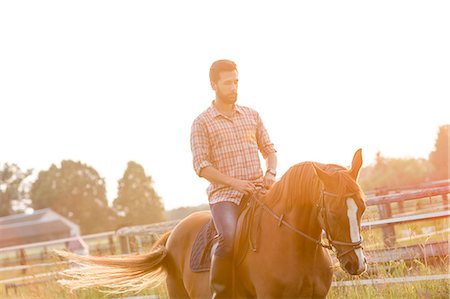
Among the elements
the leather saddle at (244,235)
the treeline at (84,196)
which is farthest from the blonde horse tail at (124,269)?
the treeline at (84,196)

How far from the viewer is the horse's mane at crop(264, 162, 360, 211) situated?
5.06 metres

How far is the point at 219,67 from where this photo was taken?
20.1 feet

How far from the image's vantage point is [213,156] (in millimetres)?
6246

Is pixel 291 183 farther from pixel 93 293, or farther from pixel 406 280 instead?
pixel 93 293

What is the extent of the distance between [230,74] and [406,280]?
360cm

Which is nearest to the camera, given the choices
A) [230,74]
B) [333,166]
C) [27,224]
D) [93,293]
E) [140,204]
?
[333,166]

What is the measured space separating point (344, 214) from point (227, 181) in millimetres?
1286

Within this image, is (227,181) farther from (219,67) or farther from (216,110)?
(219,67)

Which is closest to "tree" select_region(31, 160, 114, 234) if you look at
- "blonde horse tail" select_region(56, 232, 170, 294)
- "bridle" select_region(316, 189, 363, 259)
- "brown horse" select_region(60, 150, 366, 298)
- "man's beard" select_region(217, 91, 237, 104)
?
"blonde horse tail" select_region(56, 232, 170, 294)

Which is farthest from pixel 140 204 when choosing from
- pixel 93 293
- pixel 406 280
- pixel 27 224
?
pixel 406 280

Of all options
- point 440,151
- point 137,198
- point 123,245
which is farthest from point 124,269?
point 137,198

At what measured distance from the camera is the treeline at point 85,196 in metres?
79.0

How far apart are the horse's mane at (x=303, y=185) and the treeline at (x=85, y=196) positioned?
70011 millimetres

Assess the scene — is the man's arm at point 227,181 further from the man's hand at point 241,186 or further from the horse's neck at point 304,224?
the horse's neck at point 304,224
